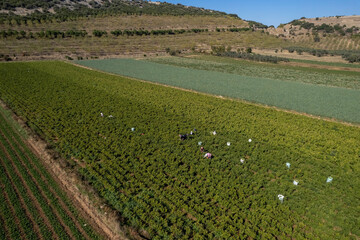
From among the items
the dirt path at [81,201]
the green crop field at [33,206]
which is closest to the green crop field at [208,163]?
the dirt path at [81,201]

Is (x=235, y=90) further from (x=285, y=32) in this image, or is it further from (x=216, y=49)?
(x=285, y=32)

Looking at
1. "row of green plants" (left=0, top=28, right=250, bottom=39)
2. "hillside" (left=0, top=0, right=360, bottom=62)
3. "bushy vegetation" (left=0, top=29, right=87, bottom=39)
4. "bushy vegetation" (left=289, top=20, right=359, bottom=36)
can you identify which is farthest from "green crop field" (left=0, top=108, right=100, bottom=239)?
"bushy vegetation" (left=289, top=20, right=359, bottom=36)

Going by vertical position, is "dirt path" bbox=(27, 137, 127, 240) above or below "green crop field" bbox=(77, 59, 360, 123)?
below

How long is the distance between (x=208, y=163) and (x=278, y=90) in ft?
79.9

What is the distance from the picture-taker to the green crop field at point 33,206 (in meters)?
10.4

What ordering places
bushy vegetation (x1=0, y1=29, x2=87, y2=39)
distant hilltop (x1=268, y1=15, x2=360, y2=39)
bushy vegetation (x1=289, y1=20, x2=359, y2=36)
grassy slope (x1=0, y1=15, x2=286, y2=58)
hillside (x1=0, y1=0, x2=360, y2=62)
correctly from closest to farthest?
grassy slope (x1=0, y1=15, x2=286, y2=58), bushy vegetation (x1=0, y1=29, x2=87, y2=39), hillside (x1=0, y1=0, x2=360, y2=62), bushy vegetation (x1=289, y1=20, x2=359, y2=36), distant hilltop (x1=268, y1=15, x2=360, y2=39)

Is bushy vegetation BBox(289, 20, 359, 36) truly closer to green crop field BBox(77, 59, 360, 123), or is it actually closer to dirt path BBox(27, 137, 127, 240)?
green crop field BBox(77, 59, 360, 123)

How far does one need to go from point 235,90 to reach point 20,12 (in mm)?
106423

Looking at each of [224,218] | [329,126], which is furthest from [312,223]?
[329,126]

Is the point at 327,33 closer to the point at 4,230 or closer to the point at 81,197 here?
the point at 81,197

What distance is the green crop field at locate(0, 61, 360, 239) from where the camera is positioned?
11086 millimetres

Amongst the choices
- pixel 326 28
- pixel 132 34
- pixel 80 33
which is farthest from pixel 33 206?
pixel 326 28

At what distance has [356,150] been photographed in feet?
58.7

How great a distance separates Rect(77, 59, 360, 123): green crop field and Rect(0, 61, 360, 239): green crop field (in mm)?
3983
